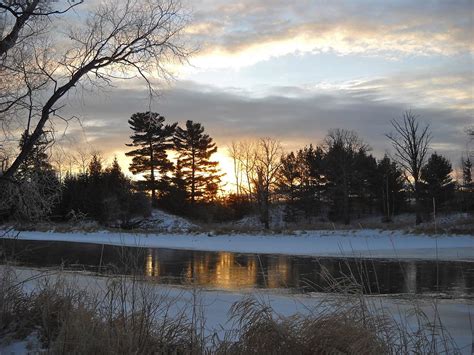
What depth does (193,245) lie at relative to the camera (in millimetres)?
34219

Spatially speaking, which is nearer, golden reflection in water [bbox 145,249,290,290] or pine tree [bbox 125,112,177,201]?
golden reflection in water [bbox 145,249,290,290]

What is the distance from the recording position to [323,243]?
1252 inches

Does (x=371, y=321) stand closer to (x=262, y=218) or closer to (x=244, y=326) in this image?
(x=244, y=326)

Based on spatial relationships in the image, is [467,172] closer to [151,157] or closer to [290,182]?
[290,182]

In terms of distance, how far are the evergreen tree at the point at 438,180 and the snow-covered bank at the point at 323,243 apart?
91.5ft

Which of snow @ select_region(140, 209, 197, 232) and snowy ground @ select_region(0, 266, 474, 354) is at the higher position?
snow @ select_region(140, 209, 197, 232)

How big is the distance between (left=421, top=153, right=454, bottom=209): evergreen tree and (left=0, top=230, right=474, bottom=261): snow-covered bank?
27.9 m

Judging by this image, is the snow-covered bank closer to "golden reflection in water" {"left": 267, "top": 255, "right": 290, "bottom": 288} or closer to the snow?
"golden reflection in water" {"left": 267, "top": 255, "right": 290, "bottom": 288}

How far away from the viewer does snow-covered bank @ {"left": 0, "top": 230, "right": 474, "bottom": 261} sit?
A: 82.5 feet

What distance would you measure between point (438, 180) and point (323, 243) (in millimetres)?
34706

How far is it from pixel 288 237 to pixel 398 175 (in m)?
35.8

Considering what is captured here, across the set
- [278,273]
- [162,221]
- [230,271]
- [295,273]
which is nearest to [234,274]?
[230,271]

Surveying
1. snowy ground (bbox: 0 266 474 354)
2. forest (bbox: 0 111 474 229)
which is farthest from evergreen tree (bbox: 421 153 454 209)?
snowy ground (bbox: 0 266 474 354)

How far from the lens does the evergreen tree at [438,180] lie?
59.5 m
